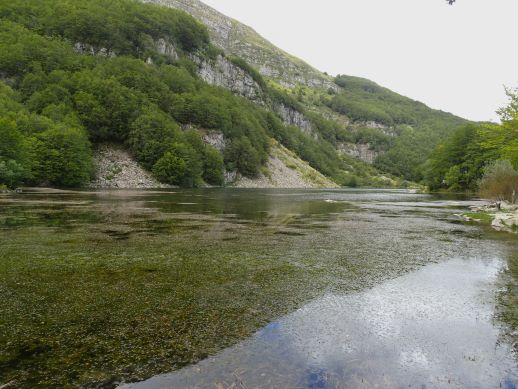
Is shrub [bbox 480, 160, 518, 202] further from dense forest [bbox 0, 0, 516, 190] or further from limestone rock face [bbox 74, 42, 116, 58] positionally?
limestone rock face [bbox 74, 42, 116, 58]

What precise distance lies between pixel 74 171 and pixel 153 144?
36.6 metres

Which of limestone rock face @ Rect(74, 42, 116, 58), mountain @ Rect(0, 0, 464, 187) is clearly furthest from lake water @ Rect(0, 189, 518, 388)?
limestone rock face @ Rect(74, 42, 116, 58)

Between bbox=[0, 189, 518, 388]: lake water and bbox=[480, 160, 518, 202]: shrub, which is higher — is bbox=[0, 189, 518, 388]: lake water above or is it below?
below

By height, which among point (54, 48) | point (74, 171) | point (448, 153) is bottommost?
point (74, 171)

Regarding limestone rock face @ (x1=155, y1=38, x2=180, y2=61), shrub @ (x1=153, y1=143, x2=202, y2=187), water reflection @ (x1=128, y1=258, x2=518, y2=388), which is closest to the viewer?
water reflection @ (x1=128, y1=258, x2=518, y2=388)

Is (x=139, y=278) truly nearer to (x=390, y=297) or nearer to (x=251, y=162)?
(x=390, y=297)

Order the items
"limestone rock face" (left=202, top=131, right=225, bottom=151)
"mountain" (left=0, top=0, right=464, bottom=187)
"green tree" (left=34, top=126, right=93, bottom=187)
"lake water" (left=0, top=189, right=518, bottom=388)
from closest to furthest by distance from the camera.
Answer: "lake water" (left=0, top=189, right=518, bottom=388), "green tree" (left=34, top=126, right=93, bottom=187), "mountain" (left=0, top=0, right=464, bottom=187), "limestone rock face" (left=202, top=131, right=225, bottom=151)

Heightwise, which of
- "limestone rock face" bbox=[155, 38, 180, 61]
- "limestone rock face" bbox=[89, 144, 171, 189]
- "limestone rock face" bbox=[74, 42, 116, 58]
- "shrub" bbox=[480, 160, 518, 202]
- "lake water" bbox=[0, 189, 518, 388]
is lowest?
"limestone rock face" bbox=[89, 144, 171, 189]

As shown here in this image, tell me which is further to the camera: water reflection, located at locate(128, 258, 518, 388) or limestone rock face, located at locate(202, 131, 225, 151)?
limestone rock face, located at locate(202, 131, 225, 151)

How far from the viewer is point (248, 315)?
26.9ft

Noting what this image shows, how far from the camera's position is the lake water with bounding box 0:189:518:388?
5.79 m

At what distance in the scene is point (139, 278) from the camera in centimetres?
1100

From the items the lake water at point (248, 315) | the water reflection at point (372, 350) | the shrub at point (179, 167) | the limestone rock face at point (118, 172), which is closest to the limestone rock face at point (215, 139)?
the shrub at point (179, 167)

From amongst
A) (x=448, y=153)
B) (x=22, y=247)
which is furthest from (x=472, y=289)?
(x=448, y=153)
